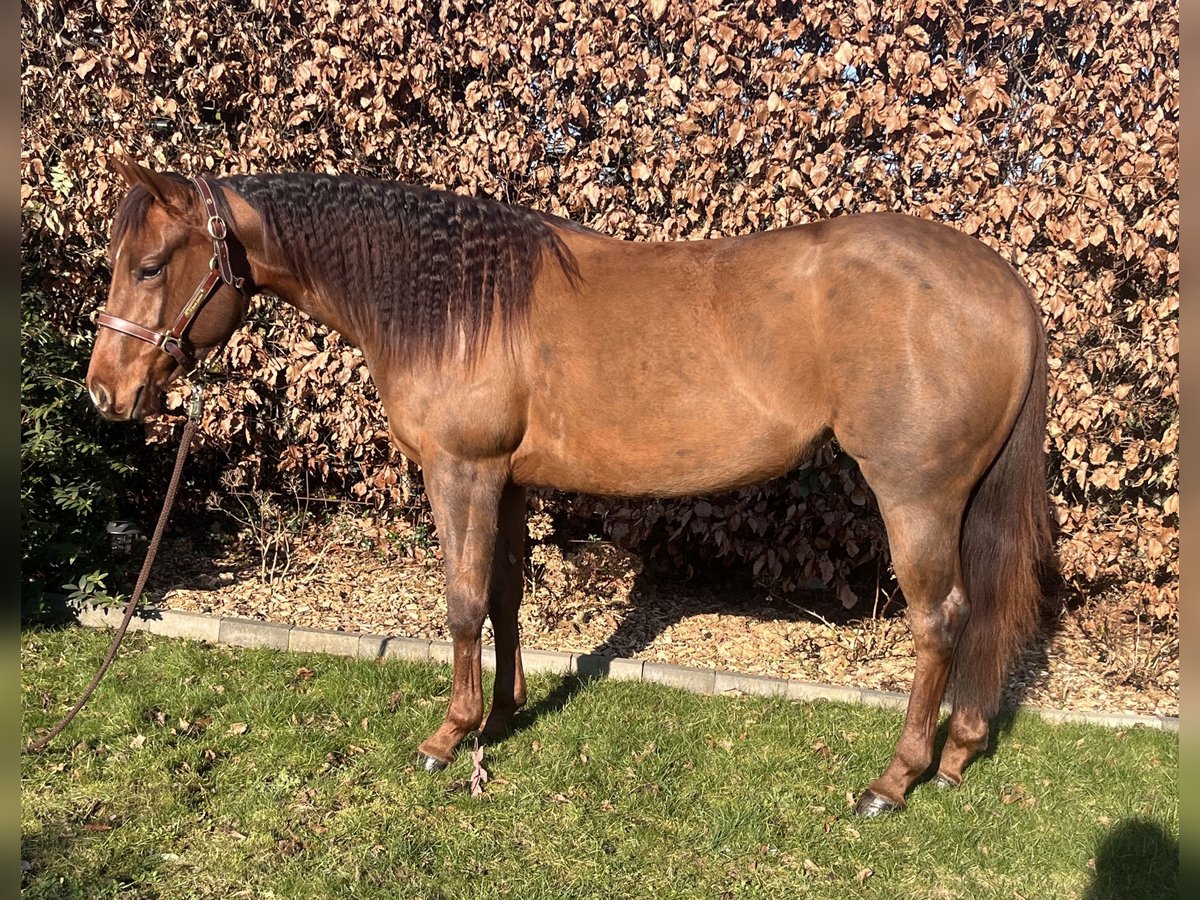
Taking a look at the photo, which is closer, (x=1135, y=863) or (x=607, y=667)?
(x=1135, y=863)

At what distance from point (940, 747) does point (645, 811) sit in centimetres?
146

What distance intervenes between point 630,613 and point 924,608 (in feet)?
7.48

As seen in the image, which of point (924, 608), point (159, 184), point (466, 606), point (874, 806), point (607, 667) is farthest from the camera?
point (607, 667)

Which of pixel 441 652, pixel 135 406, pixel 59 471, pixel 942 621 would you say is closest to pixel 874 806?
pixel 942 621

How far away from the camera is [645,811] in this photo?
282cm

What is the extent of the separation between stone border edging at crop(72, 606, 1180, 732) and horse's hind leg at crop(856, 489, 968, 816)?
850mm

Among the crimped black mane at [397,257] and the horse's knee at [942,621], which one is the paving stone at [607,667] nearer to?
the horse's knee at [942,621]

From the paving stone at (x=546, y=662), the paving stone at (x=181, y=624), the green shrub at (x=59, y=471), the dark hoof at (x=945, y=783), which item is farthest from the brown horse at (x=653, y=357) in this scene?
the paving stone at (x=181, y=624)

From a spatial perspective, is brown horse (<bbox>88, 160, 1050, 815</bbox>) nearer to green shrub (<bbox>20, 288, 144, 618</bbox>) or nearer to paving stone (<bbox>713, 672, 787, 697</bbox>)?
paving stone (<bbox>713, 672, 787, 697</bbox>)

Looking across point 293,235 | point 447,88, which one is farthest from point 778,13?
point 293,235

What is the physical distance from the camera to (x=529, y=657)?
13.3 ft

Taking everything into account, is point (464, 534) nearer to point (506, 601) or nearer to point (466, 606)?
point (466, 606)

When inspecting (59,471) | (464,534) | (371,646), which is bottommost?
(371,646)

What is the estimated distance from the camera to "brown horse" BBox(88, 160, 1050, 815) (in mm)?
2576
